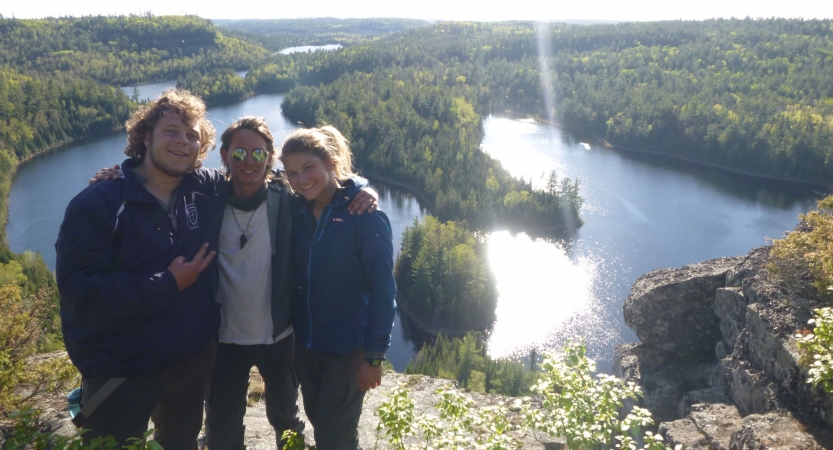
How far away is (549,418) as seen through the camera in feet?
12.2

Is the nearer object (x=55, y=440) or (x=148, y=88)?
(x=55, y=440)

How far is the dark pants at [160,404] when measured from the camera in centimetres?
298

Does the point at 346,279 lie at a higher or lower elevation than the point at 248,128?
lower

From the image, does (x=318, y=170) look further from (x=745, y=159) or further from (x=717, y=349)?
(x=745, y=159)

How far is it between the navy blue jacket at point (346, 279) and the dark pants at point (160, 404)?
707 millimetres

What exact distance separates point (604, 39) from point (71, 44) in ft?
386

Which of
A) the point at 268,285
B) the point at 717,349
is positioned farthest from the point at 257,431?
the point at 717,349

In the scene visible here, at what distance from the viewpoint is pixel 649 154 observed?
62.7m

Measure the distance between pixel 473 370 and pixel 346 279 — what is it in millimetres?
18983

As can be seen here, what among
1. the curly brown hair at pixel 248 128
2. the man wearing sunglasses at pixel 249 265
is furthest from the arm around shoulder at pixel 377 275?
the curly brown hair at pixel 248 128

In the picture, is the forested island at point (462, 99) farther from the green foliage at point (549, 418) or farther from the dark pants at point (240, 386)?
the green foliage at point (549, 418)

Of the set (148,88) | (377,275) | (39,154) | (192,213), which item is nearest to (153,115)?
(192,213)

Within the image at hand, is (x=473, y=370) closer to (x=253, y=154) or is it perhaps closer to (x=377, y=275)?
(x=377, y=275)

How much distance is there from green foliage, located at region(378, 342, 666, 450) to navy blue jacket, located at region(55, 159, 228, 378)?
4.31 ft
